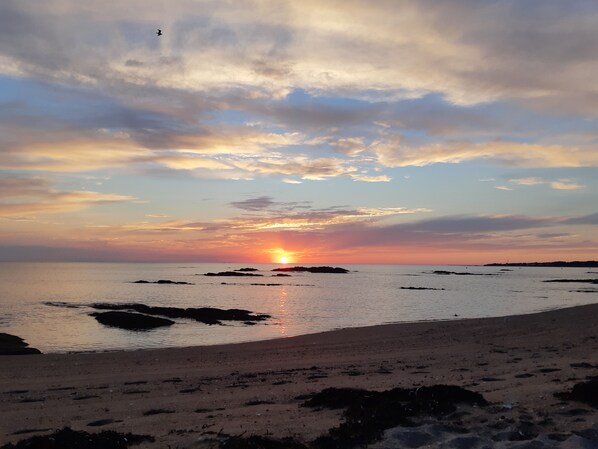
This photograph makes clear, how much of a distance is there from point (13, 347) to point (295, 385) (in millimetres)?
18482

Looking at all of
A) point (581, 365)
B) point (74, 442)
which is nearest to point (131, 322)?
point (581, 365)

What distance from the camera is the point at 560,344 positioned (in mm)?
18266

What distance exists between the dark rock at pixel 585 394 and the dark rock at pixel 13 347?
76.0 ft

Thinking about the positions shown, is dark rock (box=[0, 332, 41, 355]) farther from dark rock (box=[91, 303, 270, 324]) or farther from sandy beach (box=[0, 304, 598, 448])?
dark rock (box=[91, 303, 270, 324])

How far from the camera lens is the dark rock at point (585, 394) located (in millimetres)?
8002

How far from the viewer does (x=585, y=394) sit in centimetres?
817

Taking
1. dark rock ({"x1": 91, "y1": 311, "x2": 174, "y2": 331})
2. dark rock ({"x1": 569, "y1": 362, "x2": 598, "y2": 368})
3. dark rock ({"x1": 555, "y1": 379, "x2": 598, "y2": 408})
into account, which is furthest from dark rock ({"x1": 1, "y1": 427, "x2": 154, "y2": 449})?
dark rock ({"x1": 91, "y1": 311, "x2": 174, "y2": 331})

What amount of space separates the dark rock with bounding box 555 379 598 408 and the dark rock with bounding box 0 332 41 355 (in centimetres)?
2315

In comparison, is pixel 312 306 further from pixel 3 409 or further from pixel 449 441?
pixel 449 441

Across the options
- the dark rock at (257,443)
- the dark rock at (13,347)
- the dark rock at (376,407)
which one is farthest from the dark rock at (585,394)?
the dark rock at (13,347)

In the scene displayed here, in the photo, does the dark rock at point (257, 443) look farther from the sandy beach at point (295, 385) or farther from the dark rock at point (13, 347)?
the dark rock at point (13, 347)

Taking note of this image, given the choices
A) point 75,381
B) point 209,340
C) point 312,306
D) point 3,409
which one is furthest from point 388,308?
point 3,409

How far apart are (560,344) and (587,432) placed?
1330 centimetres

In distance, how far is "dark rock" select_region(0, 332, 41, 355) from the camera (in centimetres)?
2288
